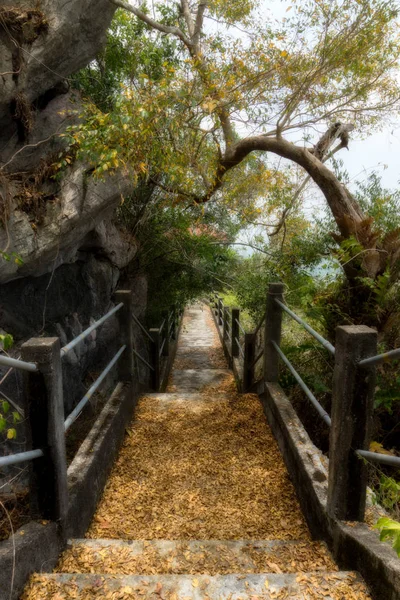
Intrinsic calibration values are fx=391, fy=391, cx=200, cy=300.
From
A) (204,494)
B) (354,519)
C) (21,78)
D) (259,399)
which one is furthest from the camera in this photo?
(21,78)

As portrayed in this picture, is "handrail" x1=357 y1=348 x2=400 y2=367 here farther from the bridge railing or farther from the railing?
the railing

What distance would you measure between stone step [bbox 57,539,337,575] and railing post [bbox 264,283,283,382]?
1959mm

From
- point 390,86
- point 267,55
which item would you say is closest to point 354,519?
point 267,55

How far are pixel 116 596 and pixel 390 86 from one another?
9.57m

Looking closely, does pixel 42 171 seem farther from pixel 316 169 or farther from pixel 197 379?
pixel 197 379

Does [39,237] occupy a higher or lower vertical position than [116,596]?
higher

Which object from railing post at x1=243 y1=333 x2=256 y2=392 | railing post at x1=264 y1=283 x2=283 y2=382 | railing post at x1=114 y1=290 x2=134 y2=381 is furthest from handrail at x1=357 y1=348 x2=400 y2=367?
railing post at x1=243 y1=333 x2=256 y2=392

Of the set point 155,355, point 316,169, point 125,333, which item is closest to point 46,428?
point 125,333

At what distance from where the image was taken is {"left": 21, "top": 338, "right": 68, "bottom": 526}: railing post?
1.91m

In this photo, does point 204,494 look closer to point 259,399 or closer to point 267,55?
point 259,399

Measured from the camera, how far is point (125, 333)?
4004 millimetres

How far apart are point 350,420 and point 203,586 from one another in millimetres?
1013

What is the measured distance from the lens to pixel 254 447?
11.4 feet

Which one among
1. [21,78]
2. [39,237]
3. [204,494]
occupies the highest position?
[21,78]
